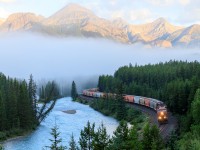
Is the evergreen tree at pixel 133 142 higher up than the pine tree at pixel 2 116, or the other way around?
the evergreen tree at pixel 133 142

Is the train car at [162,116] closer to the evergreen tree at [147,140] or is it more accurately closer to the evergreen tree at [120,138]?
the evergreen tree at [147,140]

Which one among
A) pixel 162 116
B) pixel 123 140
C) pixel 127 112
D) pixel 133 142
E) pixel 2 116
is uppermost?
pixel 133 142

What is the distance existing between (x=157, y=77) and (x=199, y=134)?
125 metres

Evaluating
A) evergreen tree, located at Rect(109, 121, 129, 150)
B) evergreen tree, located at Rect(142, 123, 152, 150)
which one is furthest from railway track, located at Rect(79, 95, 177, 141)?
evergreen tree, located at Rect(109, 121, 129, 150)

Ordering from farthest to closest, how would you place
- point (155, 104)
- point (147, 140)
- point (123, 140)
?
point (155, 104)
point (147, 140)
point (123, 140)

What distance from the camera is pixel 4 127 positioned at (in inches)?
4220

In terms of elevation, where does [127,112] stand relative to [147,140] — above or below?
below

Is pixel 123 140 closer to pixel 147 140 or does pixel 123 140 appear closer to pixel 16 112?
pixel 147 140

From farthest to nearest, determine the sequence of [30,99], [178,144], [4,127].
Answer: [30,99]
[4,127]
[178,144]

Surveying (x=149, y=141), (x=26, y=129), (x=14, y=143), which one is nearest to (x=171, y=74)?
(x=26, y=129)

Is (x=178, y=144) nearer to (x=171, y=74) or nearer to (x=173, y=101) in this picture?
(x=173, y=101)

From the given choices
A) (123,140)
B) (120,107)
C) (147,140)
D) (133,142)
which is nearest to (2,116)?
(120,107)

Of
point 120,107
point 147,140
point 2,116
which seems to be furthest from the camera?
point 120,107

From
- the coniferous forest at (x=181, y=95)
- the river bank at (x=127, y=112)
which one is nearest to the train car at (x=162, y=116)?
the coniferous forest at (x=181, y=95)
